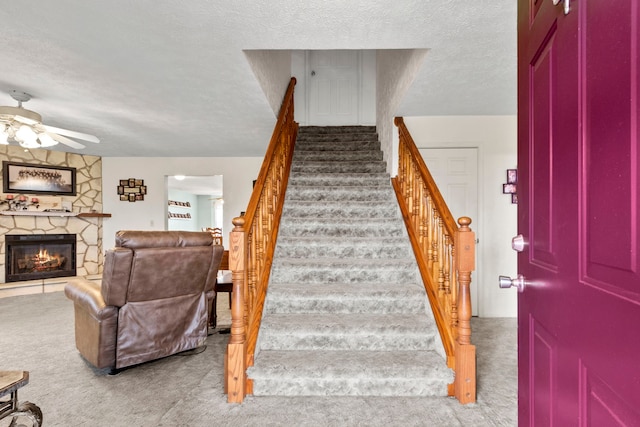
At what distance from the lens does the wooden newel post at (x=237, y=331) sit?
1996mm

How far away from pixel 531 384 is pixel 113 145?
20.9 feet

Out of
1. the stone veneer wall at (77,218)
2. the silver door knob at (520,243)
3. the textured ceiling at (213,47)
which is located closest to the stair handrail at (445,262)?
the textured ceiling at (213,47)

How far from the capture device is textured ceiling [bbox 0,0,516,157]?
6.52ft

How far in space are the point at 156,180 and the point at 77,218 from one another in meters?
1.52

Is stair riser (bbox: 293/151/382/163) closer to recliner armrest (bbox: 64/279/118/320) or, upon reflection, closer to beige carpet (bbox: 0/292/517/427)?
beige carpet (bbox: 0/292/517/427)

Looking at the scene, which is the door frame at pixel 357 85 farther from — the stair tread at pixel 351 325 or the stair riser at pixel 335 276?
the stair tread at pixel 351 325

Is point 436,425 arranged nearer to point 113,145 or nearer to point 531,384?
point 531,384

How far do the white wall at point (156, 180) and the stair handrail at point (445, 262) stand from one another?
12.6ft

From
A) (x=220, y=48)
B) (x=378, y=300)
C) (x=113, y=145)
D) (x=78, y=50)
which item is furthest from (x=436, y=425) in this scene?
(x=113, y=145)

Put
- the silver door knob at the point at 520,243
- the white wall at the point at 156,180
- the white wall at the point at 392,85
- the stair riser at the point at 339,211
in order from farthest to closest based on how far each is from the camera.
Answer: the white wall at the point at 156,180
the stair riser at the point at 339,211
the white wall at the point at 392,85
the silver door knob at the point at 520,243

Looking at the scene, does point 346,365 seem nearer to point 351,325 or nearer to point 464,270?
point 351,325

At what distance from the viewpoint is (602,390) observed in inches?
21.9

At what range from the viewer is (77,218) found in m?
6.07

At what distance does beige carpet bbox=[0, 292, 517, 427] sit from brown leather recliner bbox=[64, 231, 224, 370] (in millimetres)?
166
